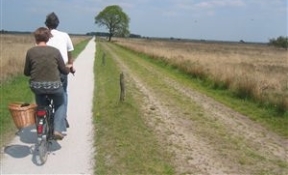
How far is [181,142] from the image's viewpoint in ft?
24.6

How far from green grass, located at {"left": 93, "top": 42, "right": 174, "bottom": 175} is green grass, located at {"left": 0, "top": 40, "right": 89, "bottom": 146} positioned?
170 centimetres

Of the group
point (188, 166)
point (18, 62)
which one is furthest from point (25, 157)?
point (18, 62)

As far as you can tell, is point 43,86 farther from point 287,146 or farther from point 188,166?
point 287,146

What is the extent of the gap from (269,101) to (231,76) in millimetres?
4285

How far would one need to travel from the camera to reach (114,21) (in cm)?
10738

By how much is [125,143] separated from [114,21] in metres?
102

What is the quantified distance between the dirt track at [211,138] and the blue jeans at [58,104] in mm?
1902

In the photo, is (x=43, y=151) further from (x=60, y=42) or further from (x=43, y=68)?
(x=60, y=42)

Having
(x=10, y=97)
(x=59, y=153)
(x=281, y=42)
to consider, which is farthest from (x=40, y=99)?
(x=281, y=42)

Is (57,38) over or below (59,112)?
over

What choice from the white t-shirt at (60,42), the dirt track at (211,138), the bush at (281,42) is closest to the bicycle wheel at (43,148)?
the white t-shirt at (60,42)

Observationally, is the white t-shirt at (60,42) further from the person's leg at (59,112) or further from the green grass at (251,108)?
the green grass at (251,108)

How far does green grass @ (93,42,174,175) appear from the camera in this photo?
5.89m

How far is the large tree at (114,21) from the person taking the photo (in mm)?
107375
